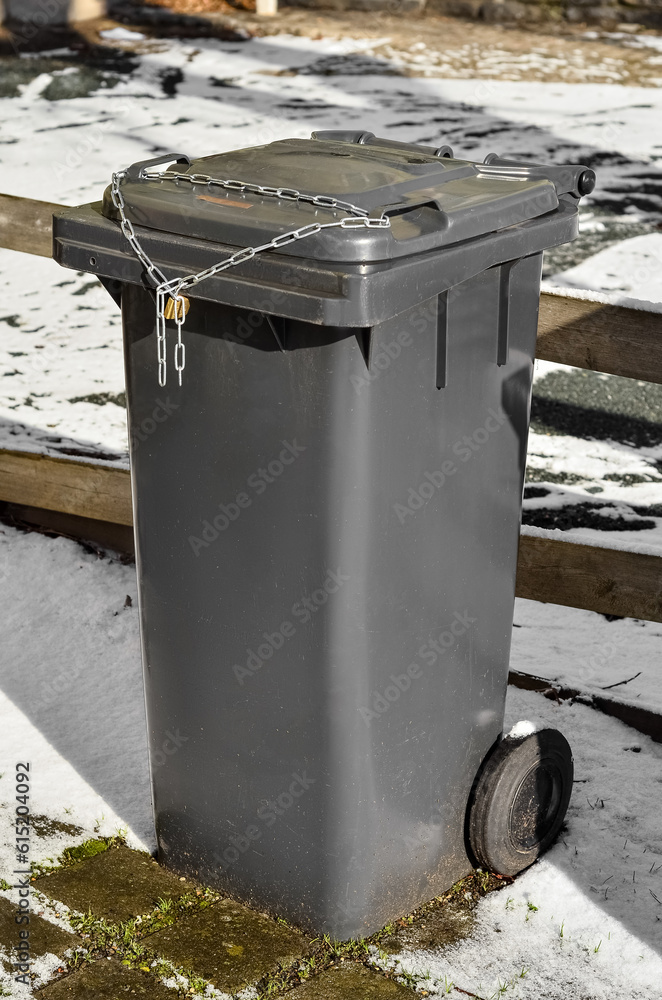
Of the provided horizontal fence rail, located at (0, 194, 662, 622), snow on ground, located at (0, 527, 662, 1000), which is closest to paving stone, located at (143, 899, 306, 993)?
snow on ground, located at (0, 527, 662, 1000)

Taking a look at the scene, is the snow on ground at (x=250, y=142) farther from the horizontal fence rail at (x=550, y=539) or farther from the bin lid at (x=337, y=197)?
the bin lid at (x=337, y=197)

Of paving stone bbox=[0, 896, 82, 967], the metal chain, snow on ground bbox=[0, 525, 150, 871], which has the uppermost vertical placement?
the metal chain

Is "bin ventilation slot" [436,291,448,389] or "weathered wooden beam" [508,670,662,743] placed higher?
"bin ventilation slot" [436,291,448,389]

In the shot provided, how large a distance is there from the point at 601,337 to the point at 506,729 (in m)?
1.05

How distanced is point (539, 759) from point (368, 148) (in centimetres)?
142

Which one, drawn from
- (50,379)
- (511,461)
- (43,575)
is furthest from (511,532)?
(50,379)

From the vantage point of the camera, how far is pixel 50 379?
5.50 metres

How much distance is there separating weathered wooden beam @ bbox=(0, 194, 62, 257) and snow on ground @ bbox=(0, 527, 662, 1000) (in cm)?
106

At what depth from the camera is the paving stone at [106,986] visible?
2252 mm

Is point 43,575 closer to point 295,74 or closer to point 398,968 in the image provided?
point 398,968
